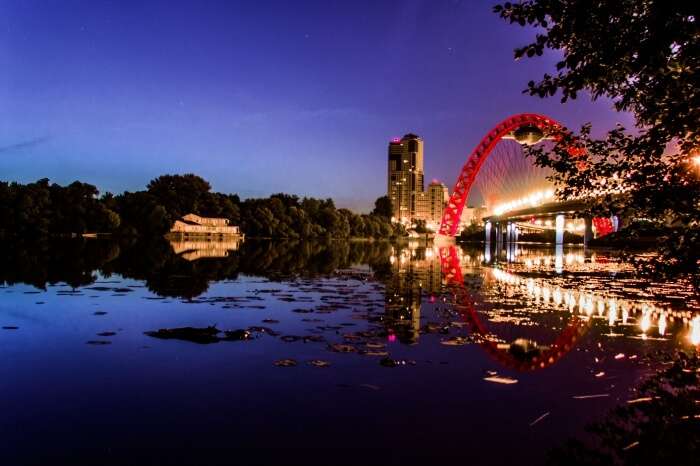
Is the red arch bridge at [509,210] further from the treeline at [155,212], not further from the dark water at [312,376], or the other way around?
the dark water at [312,376]

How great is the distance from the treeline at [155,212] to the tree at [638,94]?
78.1 meters

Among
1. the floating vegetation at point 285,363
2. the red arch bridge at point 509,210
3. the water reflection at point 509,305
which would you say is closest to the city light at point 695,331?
the water reflection at point 509,305

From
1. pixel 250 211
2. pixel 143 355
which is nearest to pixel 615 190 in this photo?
pixel 143 355

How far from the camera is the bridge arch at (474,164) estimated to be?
93.2 m

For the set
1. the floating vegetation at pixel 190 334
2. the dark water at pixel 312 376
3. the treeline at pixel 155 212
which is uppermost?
the treeline at pixel 155 212

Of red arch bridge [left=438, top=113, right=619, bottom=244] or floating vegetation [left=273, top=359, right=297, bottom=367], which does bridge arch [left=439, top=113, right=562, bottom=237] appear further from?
floating vegetation [left=273, top=359, right=297, bottom=367]

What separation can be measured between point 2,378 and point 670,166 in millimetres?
8600

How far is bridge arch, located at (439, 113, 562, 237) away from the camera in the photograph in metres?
93.2

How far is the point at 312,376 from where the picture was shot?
6656 mm

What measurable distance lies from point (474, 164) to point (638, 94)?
10141 cm

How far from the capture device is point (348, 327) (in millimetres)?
10016

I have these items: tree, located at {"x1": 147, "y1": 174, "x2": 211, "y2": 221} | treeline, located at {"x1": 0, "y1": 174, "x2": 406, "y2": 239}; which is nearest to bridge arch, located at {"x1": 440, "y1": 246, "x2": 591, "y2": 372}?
treeline, located at {"x1": 0, "y1": 174, "x2": 406, "y2": 239}

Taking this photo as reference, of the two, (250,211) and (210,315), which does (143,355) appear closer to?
(210,315)

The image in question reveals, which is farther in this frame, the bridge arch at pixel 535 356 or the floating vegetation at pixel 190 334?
the floating vegetation at pixel 190 334
